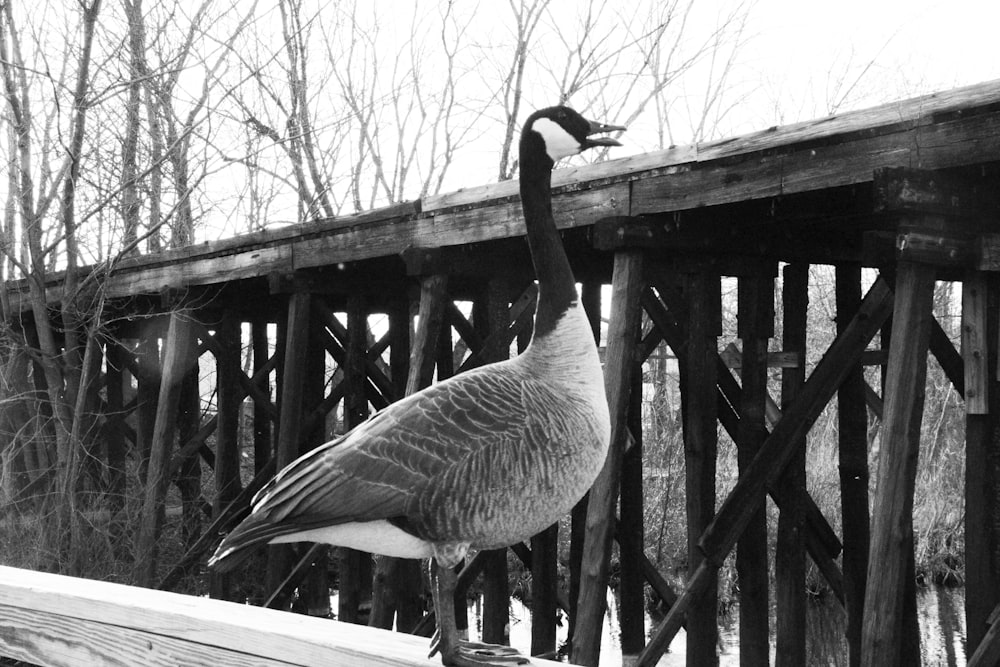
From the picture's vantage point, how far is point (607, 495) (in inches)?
202

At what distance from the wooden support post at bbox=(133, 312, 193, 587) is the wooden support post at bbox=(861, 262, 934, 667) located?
6565 mm

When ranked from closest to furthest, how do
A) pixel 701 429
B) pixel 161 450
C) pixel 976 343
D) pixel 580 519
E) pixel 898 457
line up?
pixel 898 457 → pixel 976 343 → pixel 701 429 → pixel 580 519 → pixel 161 450

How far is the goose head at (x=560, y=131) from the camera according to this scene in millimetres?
2967

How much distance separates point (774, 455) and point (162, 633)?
383 cm

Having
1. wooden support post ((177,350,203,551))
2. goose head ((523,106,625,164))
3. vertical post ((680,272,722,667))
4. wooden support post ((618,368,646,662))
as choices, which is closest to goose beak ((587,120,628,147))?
goose head ((523,106,625,164))

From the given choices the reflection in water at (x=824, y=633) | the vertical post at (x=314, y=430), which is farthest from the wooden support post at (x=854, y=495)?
the vertical post at (x=314, y=430)

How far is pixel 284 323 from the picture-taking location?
10.5 m

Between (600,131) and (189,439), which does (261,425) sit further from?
(600,131)

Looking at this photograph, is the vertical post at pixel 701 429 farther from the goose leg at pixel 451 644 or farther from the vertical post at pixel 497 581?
the goose leg at pixel 451 644

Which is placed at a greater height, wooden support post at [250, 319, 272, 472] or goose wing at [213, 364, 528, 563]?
wooden support post at [250, 319, 272, 472]

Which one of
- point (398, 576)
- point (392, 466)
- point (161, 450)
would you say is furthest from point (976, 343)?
point (161, 450)

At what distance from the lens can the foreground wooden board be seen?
85.4 inches

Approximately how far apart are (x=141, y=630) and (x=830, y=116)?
11.4 feet

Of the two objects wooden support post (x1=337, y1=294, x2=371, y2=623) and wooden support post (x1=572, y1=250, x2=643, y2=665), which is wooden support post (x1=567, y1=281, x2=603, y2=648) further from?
wooden support post (x1=572, y1=250, x2=643, y2=665)
